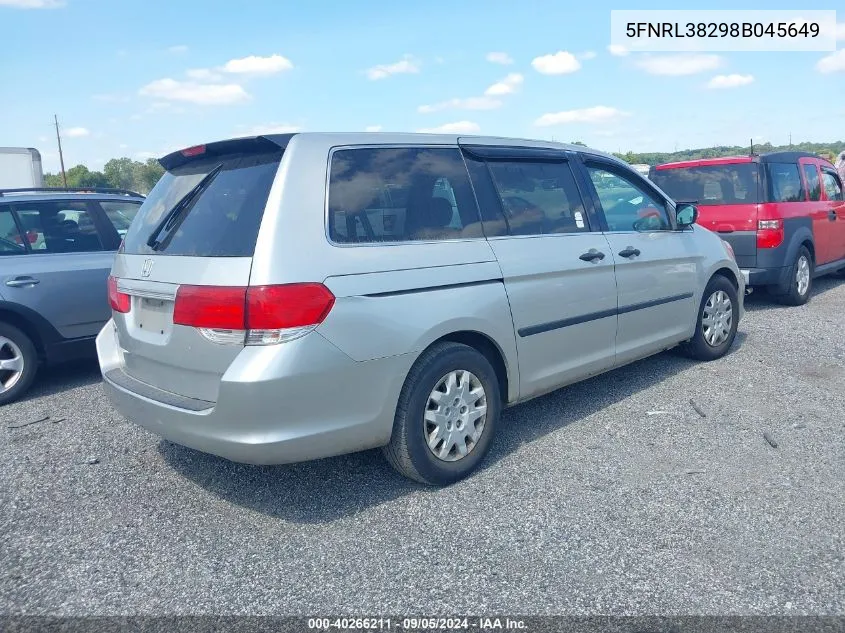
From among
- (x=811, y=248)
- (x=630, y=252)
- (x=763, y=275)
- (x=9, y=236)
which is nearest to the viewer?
(x=630, y=252)

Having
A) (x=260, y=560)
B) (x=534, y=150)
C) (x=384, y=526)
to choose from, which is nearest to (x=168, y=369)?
(x=260, y=560)

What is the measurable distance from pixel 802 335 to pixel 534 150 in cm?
400

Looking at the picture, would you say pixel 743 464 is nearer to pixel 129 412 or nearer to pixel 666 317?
pixel 666 317

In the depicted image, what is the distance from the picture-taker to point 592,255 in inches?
172

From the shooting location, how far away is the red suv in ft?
25.3

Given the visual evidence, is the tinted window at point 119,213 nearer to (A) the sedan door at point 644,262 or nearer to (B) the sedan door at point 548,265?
(B) the sedan door at point 548,265

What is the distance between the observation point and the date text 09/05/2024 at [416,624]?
248 cm

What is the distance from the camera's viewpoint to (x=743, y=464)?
12.3 ft

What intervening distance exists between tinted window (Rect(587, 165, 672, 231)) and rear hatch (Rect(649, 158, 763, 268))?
9.04 feet

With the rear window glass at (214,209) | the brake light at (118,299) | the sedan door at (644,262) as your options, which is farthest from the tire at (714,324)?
the brake light at (118,299)

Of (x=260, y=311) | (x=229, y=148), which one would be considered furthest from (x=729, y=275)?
(x=260, y=311)

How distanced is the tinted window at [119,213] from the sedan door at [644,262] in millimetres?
4006

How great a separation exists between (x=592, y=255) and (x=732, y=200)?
174 inches

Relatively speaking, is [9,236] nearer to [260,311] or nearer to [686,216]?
[260,311]
